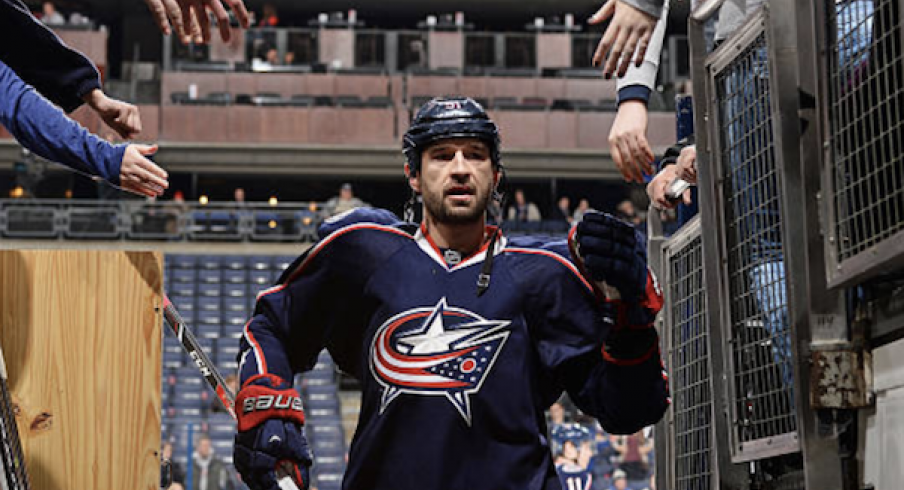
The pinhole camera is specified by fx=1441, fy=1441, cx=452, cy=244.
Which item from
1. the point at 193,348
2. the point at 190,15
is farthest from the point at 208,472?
the point at 190,15

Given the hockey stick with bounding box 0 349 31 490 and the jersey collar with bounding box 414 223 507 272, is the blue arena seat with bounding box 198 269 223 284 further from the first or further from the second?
the jersey collar with bounding box 414 223 507 272

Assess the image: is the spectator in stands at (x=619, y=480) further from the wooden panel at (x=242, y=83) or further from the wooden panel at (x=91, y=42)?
the wooden panel at (x=91, y=42)

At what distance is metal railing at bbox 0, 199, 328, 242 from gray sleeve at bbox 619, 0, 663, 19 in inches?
717

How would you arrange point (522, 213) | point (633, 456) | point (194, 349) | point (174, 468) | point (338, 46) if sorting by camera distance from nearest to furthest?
point (194, 349) → point (174, 468) → point (633, 456) → point (522, 213) → point (338, 46)

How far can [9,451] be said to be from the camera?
3266mm

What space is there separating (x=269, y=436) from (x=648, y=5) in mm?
1333

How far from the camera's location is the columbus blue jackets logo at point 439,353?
316cm

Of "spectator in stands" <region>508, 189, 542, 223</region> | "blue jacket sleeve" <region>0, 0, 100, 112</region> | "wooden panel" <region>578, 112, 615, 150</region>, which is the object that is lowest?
"blue jacket sleeve" <region>0, 0, 100, 112</region>

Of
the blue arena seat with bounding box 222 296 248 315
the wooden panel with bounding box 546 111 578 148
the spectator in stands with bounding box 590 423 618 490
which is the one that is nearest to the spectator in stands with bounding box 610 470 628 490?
the spectator in stands with bounding box 590 423 618 490

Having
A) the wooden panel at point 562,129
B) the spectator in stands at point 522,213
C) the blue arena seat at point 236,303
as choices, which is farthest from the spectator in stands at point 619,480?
the wooden panel at point 562,129

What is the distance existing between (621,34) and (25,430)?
2011 mm

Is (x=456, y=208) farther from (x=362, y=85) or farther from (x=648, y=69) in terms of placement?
(x=362, y=85)

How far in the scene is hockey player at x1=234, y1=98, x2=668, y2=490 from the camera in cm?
313

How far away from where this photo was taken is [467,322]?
3199mm
